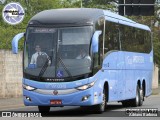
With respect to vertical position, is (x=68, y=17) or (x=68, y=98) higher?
(x=68, y=17)

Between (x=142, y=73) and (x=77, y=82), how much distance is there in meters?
9.11

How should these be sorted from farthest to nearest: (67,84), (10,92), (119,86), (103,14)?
(10,92)
(119,86)
(103,14)
(67,84)

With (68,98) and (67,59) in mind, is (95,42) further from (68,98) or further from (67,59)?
(68,98)

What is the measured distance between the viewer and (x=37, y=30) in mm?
20359

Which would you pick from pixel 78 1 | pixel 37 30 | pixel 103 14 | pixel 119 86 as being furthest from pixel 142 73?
pixel 78 1

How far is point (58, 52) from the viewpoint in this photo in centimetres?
1998

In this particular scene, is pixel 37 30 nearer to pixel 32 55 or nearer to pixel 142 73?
pixel 32 55

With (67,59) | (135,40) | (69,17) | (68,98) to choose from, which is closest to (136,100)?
(135,40)

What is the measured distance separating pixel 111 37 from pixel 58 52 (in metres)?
3.29

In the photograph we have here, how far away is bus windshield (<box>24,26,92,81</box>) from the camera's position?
19.8 metres

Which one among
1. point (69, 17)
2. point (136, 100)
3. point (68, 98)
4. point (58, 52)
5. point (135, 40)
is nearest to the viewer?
point (68, 98)

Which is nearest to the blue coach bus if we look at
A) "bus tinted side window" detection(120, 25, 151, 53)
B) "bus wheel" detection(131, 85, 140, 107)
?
"bus tinted side window" detection(120, 25, 151, 53)

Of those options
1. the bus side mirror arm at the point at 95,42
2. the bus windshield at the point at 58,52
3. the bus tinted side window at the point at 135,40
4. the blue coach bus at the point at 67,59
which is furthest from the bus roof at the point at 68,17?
the bus tinted side window at the point at 135,40

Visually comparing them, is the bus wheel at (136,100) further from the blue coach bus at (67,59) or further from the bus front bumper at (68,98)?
the bus front bumper at (68,98)
